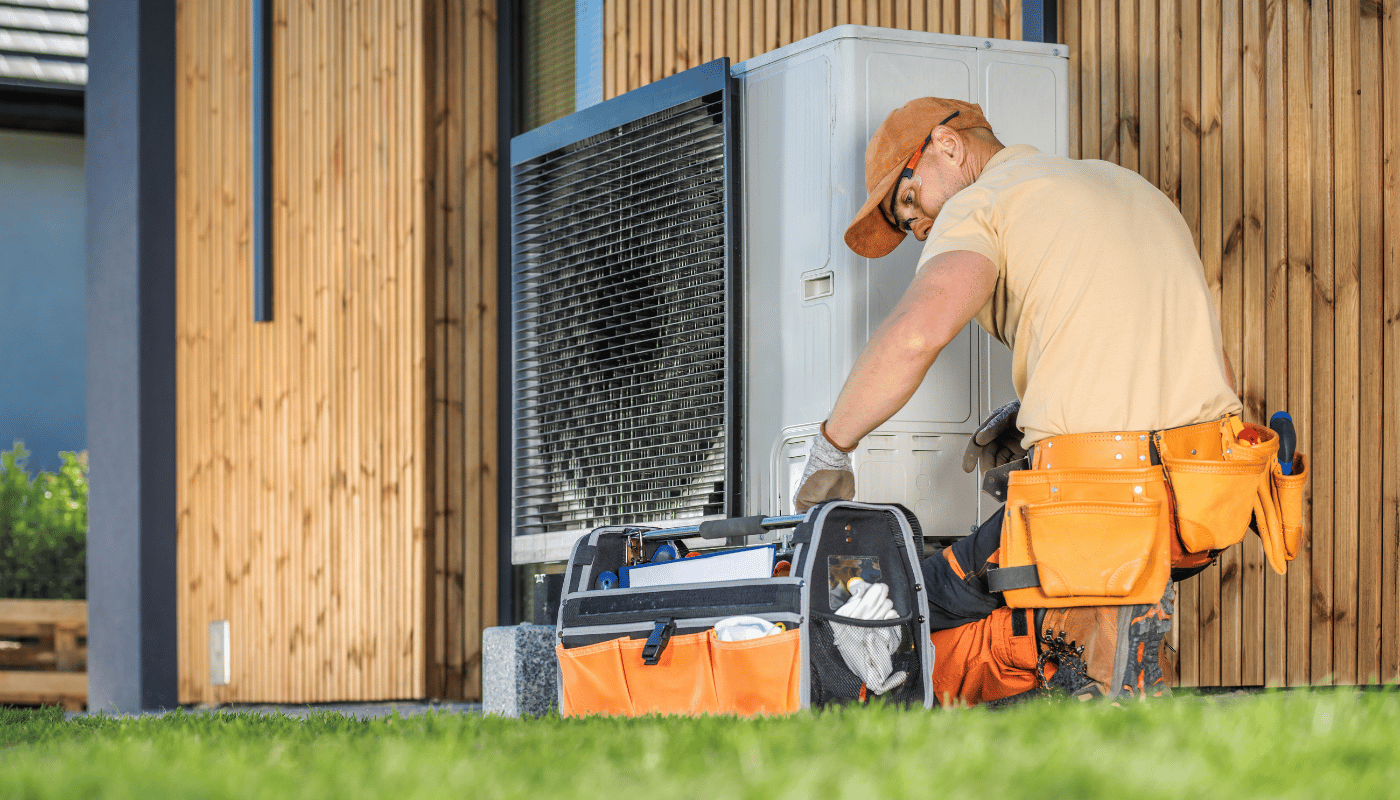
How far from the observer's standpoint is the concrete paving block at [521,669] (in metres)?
3.53

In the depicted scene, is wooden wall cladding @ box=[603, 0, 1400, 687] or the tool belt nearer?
the tool belt

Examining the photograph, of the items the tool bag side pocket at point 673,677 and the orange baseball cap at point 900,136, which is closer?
the tool bag side pocket at point 673,677

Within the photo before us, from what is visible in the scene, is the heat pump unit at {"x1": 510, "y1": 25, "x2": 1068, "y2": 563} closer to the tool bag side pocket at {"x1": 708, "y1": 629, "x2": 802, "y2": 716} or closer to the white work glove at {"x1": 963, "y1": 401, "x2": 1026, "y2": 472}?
the white work glove at {"x1": 963, "y1": 401, "x2": 1026, "y2": 472}

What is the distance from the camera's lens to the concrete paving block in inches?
139

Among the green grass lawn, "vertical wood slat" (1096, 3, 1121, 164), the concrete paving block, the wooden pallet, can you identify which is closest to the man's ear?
"vertical wood slat" (1096, 3, 1121, 164)

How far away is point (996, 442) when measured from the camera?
2.98m

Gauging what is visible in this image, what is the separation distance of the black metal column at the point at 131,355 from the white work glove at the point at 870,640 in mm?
4205

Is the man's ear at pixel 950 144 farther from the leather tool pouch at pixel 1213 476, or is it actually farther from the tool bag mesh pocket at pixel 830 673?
the tool bag mesh pocket at pixel 830 673

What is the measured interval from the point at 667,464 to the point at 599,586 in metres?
0.64

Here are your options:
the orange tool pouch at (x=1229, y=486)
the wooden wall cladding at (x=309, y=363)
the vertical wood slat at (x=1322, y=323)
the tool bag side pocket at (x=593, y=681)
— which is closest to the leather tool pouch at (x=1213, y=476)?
the orange tool pouch at (x=1229, y=486)

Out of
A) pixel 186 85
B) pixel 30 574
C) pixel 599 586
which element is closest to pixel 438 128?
pixel 186 85

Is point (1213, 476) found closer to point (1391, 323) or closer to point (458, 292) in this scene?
point (1391, 323)

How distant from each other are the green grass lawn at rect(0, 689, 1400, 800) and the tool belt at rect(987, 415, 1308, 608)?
2.09 ft

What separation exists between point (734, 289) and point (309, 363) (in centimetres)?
261
